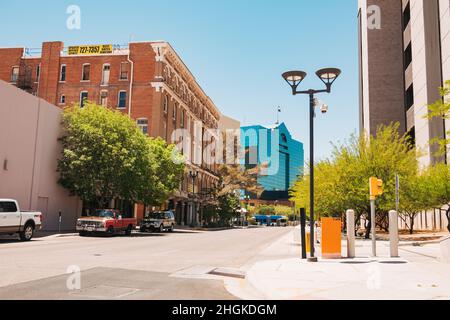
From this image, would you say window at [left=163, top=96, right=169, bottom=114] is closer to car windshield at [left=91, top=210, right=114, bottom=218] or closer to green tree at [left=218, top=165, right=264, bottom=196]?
green tree at [left=218, top=165, right=264, bottom=196]

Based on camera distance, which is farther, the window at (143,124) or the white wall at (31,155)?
the window at (143,124)

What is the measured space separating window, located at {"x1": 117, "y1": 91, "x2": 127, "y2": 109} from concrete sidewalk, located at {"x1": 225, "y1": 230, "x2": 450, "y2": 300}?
4518 cm

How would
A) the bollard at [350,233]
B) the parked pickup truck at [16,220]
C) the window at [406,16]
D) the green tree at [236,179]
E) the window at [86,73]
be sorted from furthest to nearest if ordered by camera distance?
the green tree at [236,179] < the window at [86,73] < the window at [406,16] < the parked pickup truck at [16,220] < the bollard at [350,233]

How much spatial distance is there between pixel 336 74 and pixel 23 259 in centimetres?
1089

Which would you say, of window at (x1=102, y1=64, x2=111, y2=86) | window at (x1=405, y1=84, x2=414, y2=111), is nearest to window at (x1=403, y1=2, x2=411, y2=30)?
window at (x1=405, y1=84, x2=414, y2=111)

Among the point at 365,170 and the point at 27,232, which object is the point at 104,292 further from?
the point at 365,170

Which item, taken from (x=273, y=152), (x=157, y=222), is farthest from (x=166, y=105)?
(x=273, y=152)

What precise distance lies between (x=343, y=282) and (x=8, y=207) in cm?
1761

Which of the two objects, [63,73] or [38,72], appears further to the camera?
[38,72]

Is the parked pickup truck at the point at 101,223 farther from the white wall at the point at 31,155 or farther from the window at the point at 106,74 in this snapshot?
the window at the point at 106,74

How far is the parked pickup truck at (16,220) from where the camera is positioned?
2100 cm

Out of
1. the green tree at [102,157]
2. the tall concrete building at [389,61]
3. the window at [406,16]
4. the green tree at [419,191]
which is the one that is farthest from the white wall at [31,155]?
the window at [406,16]

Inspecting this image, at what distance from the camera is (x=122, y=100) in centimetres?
5453

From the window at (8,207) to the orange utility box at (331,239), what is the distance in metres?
14.9
